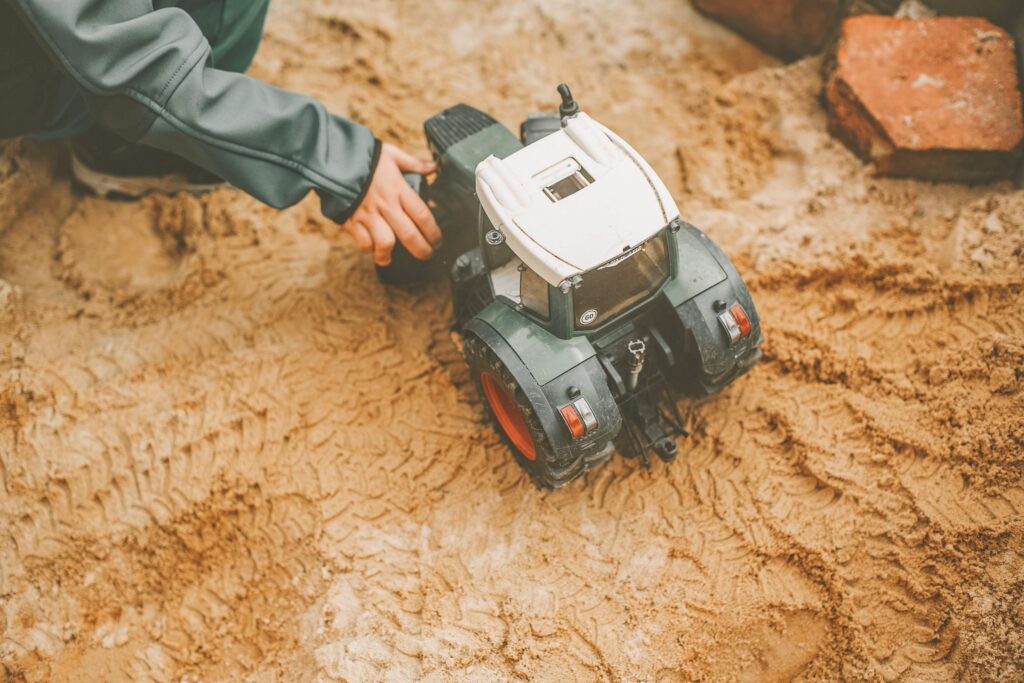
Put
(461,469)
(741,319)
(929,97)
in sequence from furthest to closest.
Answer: (929,97), (461,469), (741,319)

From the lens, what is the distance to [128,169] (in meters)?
2.88

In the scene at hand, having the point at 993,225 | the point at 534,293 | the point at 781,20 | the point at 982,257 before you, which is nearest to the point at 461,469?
the point at 534,293

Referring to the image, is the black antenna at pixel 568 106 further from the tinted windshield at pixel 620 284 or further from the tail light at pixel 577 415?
the tail light at pixel 577 415

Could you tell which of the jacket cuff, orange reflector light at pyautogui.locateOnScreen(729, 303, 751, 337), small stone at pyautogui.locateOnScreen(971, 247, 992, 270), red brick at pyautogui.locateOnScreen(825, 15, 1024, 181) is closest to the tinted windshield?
orange reflector light at pyautogui.locateOnScreen(729, 303, 751, 337)

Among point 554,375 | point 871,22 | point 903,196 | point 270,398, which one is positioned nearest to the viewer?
point 554,375

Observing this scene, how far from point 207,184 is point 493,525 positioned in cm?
182

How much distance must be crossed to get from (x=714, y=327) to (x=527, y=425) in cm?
62

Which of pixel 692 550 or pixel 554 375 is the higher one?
pixel 554 375

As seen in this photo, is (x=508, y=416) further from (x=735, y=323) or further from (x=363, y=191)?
(x=363, y=191)

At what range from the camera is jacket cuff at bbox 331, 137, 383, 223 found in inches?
90.3

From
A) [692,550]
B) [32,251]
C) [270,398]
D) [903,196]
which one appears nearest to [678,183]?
[903,196]

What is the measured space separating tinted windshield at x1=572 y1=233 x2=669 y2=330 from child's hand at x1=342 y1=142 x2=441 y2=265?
2.06 ft

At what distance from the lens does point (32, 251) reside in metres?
2.89

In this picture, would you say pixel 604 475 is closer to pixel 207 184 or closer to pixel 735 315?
pixel 735 315
